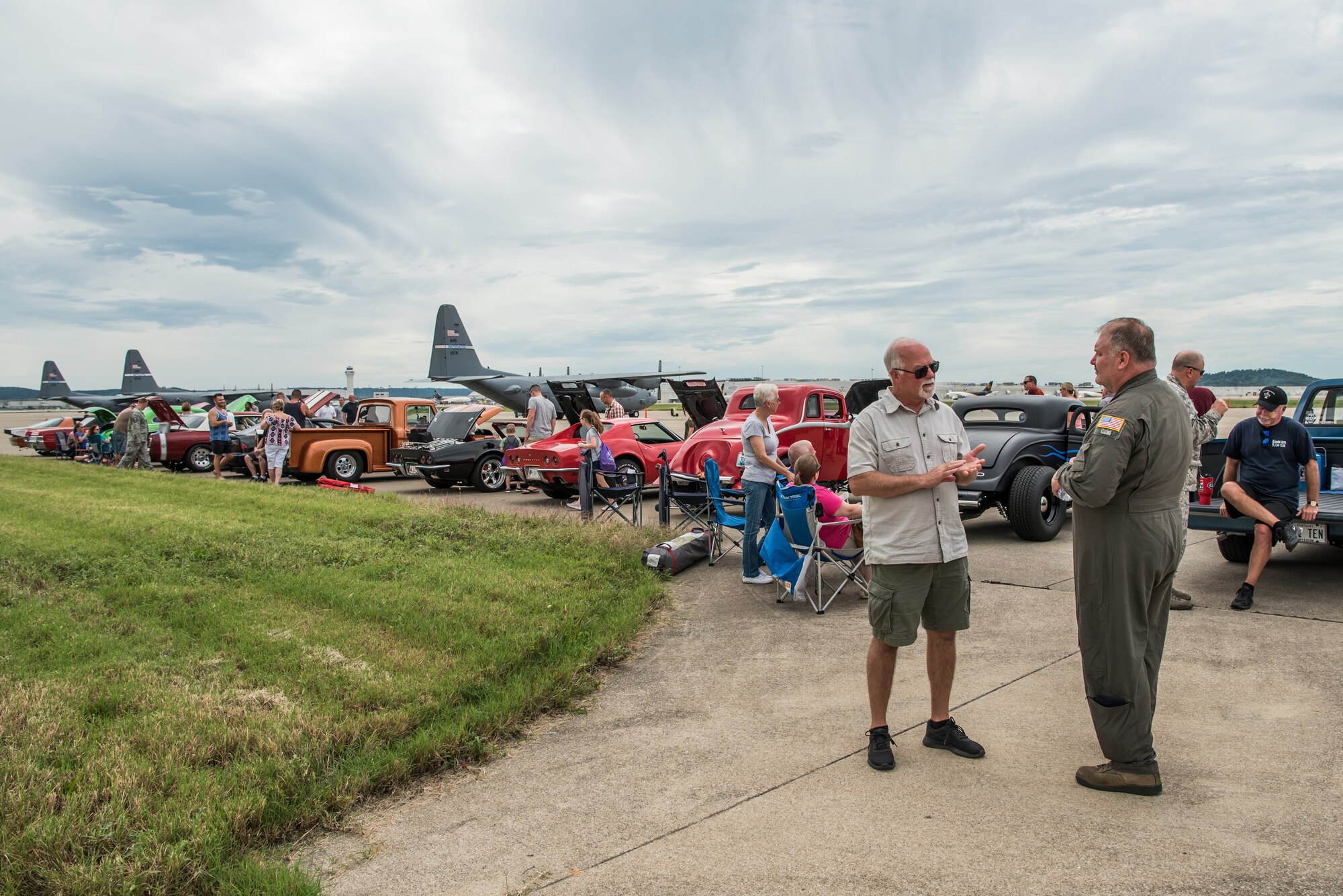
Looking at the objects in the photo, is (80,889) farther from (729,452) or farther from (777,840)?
(729,452)

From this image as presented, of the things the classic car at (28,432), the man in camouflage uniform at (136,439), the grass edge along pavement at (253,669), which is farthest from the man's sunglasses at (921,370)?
the classic car at (28,432)

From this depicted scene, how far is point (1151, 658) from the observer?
3592 mm

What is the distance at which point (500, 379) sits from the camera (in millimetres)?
38938

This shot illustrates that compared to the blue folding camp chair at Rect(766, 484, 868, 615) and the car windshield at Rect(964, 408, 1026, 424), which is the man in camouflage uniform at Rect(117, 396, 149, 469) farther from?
the blue folding camp chair at Rect(766, 484, 868, 615)

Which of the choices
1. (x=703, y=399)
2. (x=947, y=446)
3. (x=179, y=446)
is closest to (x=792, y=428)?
(x=703, y=399)

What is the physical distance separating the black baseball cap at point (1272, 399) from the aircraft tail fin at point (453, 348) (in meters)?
41.8

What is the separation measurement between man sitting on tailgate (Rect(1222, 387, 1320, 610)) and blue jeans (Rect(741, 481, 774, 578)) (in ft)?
11.6

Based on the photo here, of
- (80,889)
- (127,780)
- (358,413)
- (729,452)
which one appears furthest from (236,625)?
(358,413)

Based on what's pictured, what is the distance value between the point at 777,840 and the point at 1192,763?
1932mm

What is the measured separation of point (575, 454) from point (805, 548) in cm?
722

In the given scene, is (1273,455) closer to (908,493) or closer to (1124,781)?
(1124,781)

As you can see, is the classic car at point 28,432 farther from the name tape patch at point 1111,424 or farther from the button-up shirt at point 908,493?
the name tape patch at point 1111,424

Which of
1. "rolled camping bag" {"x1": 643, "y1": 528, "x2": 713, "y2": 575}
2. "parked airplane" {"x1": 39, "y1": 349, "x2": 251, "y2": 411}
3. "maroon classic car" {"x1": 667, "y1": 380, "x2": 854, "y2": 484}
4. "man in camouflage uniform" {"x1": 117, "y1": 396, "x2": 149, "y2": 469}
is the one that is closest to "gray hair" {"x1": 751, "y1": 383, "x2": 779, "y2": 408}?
"rolled camping bag" {"x1": 643, "y1": 528, "x2": 713, "y2": 575}

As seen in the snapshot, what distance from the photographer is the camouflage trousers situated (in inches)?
778
